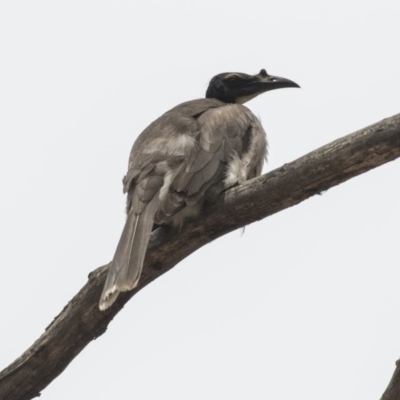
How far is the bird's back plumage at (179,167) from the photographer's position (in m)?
5.84

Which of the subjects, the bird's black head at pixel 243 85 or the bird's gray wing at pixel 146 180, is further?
the bird's black head at pixel 243 85

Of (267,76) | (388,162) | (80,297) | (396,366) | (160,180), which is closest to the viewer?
(396,366)

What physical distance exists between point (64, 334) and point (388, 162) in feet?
6.70

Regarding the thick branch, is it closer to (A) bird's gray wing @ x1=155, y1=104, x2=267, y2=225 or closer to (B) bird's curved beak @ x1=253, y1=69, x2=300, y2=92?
(A) bird's gray wing @ x1=155, y1=104, x2=267, y2=225

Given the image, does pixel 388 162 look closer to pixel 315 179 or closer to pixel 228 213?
pixel 315 179

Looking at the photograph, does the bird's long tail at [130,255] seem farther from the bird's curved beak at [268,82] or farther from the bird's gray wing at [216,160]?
the bird's curved beak at [268,82]

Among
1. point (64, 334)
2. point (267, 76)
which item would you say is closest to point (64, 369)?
point (64, 334)

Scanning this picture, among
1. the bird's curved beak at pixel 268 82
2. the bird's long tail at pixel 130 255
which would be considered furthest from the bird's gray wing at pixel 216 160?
the bird's curved beak at pixel 268 82

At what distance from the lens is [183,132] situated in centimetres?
674

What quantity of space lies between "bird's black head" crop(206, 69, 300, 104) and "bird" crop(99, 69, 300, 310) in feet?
3.04

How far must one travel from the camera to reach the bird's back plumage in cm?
584

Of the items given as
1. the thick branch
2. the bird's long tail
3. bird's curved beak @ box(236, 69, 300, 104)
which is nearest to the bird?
the bird's long tail

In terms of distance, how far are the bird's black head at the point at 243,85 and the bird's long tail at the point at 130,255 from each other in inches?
100.0

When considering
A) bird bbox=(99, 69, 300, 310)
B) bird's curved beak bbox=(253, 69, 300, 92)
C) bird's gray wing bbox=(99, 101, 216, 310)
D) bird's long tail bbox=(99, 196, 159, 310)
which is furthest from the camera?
bird's curved beak bbox=(253, 69, 300, 92)
